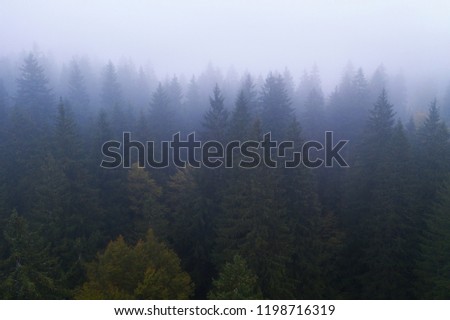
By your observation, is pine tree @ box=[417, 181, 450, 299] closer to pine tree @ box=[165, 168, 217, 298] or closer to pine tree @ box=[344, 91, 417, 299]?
pine tree @ box=[344, 91, 417, 299]

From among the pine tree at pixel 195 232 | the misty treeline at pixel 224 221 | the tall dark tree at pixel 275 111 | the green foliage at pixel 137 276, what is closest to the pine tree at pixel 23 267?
the misty treeline at pixel 224 221

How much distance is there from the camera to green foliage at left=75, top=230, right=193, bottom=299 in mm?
16625

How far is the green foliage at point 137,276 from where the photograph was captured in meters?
16.6

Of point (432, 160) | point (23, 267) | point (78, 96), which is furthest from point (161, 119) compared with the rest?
point (432, 160)

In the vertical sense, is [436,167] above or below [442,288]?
above

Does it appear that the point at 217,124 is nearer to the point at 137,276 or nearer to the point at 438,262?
the point at 137,276

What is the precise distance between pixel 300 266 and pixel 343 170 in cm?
1588

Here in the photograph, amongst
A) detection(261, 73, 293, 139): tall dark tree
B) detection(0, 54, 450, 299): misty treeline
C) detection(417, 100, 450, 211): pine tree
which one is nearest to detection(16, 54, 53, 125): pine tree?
detection(0, 54, 450, 299): misty treeline

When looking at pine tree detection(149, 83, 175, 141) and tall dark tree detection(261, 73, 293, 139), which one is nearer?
tall dark tree detection(261, 73, 293, 139)

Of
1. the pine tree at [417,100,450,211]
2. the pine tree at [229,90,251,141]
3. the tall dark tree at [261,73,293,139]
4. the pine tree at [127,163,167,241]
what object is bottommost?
the pine tree at [127,163,167,241]

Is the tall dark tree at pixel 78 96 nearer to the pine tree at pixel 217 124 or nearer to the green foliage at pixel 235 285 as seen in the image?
the pine tree at pixel 217 124
